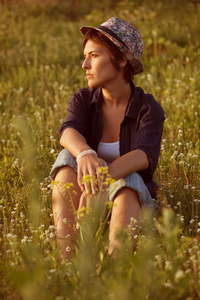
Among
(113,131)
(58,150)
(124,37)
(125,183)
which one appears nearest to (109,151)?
(113,131)

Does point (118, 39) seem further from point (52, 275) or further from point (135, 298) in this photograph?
point (135, 298)

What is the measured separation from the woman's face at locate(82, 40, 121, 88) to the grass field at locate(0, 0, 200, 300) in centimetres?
65

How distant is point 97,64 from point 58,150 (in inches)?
60.0

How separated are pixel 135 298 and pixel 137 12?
9582 millimetres

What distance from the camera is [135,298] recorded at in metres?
1.95

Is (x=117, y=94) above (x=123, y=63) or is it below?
below

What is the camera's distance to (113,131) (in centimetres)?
365

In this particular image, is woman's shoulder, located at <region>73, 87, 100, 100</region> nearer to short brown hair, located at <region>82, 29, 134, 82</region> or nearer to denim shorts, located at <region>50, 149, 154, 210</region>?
short brown hair, located at <region>82, 29, 134, 82</region>

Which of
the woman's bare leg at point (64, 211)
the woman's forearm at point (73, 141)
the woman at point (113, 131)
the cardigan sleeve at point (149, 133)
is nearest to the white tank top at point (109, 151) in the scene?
the woman at point (113, 131)

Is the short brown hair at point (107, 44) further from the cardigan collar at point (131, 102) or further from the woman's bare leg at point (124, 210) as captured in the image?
the woman's bare leg at point (124, 210)

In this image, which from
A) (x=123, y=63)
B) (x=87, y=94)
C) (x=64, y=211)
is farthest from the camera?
(x=87, y=94)

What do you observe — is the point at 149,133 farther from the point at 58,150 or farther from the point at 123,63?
the point at 58,150

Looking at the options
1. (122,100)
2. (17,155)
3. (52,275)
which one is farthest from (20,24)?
(52,275)

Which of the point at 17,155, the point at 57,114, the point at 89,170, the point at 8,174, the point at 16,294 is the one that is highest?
the point at 57,114
